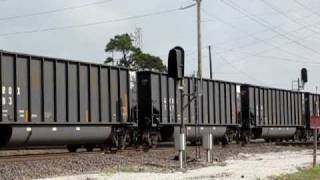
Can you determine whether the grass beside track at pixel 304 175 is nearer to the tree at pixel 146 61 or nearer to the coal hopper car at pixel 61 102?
the coal hopper car at pixel 61 102

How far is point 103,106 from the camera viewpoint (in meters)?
27.5

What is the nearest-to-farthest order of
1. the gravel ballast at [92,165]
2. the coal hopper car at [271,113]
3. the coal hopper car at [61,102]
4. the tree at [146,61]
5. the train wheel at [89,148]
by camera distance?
the gravel ballast at [92,165], the coal hopper car at [61,102], the train wheel at [89,148], the coal hopper car at [271,113], the tree at [146,61]

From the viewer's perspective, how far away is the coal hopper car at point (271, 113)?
40.6 meters

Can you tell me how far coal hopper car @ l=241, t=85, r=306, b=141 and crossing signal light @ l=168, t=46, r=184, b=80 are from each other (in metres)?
19.9

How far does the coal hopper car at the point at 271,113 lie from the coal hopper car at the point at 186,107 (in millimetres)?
1997

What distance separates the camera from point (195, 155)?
2553cm

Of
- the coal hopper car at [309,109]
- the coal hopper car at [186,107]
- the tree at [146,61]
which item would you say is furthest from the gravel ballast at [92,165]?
the tree at [146,61]

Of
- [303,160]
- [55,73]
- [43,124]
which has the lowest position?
[303,160]

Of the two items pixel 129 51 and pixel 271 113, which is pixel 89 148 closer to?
pixel 271 113

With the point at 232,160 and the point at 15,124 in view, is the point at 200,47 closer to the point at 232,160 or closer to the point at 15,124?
the point at 232,160

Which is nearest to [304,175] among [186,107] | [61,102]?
[61,102]

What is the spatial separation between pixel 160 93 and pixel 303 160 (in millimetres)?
8687

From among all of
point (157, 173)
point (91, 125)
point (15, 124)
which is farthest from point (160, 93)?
point (157, 173)

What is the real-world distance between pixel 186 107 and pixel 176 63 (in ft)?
30.8
